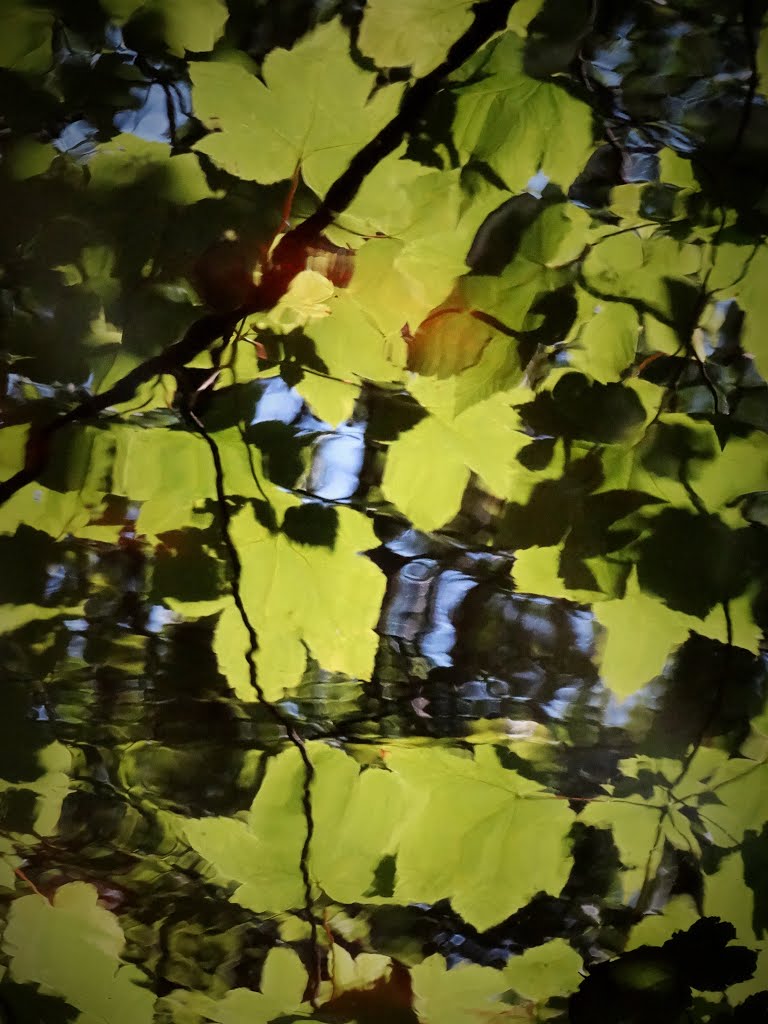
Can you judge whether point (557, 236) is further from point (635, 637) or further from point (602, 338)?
point (635, 637)

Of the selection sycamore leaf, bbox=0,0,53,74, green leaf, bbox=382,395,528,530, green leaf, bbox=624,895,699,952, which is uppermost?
sycamore leaf, bbox=0,0,53,74

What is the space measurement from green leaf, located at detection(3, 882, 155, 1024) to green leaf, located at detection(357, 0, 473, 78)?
2.53ft

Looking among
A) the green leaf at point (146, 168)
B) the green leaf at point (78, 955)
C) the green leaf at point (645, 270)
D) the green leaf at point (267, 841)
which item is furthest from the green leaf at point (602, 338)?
the green leaf at point (78, 955)

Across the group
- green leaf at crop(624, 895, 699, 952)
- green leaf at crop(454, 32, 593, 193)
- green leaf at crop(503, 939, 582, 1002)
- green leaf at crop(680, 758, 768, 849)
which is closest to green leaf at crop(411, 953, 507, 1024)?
green leaf at crop(503, 939, 582, 1002)

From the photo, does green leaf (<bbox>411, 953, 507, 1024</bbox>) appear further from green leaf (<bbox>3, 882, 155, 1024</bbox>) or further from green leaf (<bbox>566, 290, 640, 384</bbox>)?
green leaf (<bbox>566, 290, 640, 384</bbox>)

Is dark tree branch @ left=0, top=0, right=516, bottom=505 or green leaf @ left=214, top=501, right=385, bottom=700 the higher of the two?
dark tree branch @ left=0, top=0, right=516, bottom=505

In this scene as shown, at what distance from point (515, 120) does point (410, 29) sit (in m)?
0.10

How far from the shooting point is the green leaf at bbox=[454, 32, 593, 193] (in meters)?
0.48

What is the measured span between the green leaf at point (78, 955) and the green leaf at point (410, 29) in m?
0.77

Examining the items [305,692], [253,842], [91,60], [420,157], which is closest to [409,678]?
[305,692]

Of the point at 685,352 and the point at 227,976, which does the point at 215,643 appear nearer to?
the point at 227,976

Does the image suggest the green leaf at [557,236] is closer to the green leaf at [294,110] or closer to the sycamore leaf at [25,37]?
the green leaf at [294,110]

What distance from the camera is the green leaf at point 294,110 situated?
0.48 metres

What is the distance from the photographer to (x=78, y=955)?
23.5 inches
